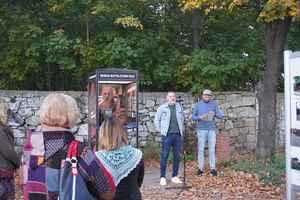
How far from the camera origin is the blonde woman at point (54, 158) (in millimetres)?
2270

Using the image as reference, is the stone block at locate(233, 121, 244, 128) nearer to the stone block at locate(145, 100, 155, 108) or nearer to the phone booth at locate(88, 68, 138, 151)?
the stone block at locate(145, 100, 155, 108)

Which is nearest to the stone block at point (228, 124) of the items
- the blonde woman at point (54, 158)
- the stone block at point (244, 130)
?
the stone block at point (244, 130)

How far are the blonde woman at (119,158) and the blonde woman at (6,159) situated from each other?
3.96 ft

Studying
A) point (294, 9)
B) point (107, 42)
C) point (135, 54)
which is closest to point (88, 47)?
point (107, 42)

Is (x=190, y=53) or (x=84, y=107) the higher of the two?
(x=190, y=53)

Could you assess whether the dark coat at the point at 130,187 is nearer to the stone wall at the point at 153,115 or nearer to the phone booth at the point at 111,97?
the phone booth at the point at 111,97

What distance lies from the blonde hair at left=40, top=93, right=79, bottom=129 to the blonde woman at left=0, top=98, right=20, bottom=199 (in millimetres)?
1318

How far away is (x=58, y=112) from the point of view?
7.72 feet

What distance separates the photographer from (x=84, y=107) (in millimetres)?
9414

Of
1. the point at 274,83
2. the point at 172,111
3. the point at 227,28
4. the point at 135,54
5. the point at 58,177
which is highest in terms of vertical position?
the point at 227,28

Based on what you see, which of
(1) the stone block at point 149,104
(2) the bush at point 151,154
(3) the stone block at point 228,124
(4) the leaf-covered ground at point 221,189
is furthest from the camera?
(3) the stone block at point 228,124

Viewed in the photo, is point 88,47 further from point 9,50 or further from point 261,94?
point 261,94

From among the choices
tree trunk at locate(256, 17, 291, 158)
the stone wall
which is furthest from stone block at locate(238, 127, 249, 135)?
tree trunk at locate(256, 17, 291, 158)

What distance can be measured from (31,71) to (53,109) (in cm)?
834
